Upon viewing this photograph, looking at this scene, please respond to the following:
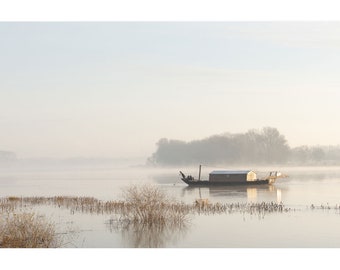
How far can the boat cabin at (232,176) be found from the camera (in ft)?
210

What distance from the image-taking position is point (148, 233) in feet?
78.0

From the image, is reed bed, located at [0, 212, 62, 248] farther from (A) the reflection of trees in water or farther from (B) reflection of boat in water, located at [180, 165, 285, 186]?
(B) reflection of boat in water, located at [180, 165, 285, 186]

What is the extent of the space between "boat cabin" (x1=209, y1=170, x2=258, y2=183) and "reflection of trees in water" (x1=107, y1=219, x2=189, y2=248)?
127 ft

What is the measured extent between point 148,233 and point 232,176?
41.8 meters

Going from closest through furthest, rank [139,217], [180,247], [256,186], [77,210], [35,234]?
1. [35,234]
2. [180,247]
3. [139,217]
4. [77,210]
5. [256,186]

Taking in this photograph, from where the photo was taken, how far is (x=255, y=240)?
23.0m

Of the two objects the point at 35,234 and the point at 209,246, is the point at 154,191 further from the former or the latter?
the point at 35,234

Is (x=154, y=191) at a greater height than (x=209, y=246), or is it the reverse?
(x=154, y=191)

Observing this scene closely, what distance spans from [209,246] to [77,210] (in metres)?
12.6

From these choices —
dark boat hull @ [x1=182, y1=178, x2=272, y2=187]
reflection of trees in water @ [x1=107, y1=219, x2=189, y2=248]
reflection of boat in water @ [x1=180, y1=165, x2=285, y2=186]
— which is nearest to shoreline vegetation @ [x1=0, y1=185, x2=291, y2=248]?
reflection of trees in water @ [x1=107, y1=219, x2=189, y2=248]

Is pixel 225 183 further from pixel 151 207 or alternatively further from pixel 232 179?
pixel 151 207

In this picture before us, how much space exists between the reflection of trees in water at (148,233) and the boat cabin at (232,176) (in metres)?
38.8

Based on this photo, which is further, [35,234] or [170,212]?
[170,212]
